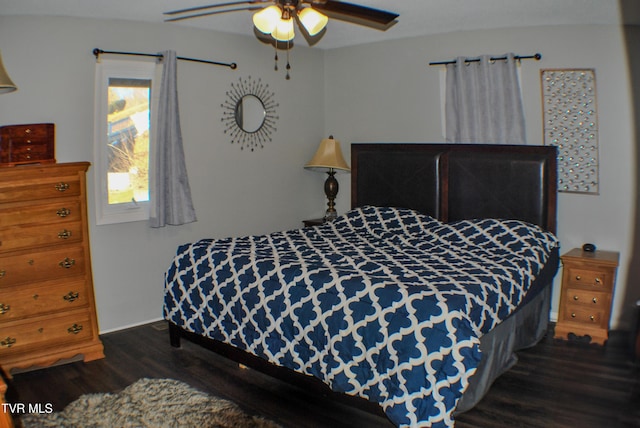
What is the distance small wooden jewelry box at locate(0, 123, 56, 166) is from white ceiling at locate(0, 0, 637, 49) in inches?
30.2

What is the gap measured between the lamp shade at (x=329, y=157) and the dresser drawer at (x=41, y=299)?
236cm

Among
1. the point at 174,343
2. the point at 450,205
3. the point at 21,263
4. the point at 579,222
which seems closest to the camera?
the point at 21,263

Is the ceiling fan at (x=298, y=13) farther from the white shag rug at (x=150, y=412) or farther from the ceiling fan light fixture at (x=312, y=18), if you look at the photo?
the white shag rug at (x=150, y=412)

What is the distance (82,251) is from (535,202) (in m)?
3.26

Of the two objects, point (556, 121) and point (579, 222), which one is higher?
point (556, 121)

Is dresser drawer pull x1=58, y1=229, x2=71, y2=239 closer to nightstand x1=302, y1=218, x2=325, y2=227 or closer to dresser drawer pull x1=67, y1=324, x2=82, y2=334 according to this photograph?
dresser drawer pull x1=67, y1=324, x2=82, y2=334

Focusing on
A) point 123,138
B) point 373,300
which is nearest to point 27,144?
point 123,138

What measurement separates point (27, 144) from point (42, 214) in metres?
0.44

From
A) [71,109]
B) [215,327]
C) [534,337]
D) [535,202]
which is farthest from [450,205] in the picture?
[71,109]

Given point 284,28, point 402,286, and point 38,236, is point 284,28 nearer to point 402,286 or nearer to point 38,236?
point 402,286

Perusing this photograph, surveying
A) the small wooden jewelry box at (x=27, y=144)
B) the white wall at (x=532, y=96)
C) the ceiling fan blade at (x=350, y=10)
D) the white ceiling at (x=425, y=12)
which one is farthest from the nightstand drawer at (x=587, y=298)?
the small wooden jewelry box at (x=27, y=144)

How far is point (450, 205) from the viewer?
451 centimetres

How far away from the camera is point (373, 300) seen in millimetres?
2588

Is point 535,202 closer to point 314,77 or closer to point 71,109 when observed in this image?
point 314,77
